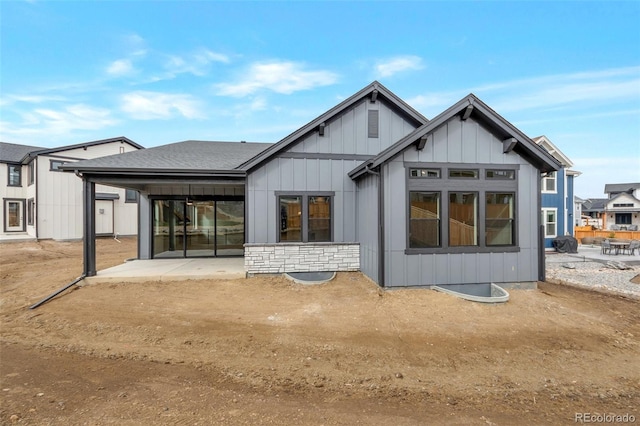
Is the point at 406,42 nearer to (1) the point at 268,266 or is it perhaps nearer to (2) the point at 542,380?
(1) the point at 268,266

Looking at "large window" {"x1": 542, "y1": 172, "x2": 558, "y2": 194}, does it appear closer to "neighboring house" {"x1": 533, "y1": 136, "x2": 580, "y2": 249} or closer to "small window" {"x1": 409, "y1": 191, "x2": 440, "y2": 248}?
"neighboring house" {"x1": 533, "y1": 136, "x2": 580, "y2": 249}

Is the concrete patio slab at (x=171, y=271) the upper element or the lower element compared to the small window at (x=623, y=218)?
lower

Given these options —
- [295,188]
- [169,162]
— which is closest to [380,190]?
[295,188]

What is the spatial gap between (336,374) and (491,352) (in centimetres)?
247

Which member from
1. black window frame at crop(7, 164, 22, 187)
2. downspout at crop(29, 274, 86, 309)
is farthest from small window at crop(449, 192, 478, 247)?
black window frame at crop(7, 164, 22, 187)

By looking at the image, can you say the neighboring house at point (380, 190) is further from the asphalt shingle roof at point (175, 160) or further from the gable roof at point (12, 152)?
the gable roof at point (12, 152)

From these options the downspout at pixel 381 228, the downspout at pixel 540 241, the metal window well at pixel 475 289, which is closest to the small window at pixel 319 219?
the downspout at pixel 381 228

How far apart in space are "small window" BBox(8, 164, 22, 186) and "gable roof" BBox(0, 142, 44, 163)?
0.51 metres

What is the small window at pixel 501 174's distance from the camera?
24.5 feet

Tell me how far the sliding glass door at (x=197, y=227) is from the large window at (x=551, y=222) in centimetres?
1701

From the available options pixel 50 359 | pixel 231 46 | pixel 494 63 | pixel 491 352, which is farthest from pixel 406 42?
pixel 50 359

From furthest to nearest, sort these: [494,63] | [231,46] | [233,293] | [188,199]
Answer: [231,46] < [494,63] < [188,199] < [233,293]

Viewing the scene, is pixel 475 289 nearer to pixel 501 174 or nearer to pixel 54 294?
pixel 501 174

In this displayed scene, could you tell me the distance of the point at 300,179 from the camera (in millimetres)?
8883
